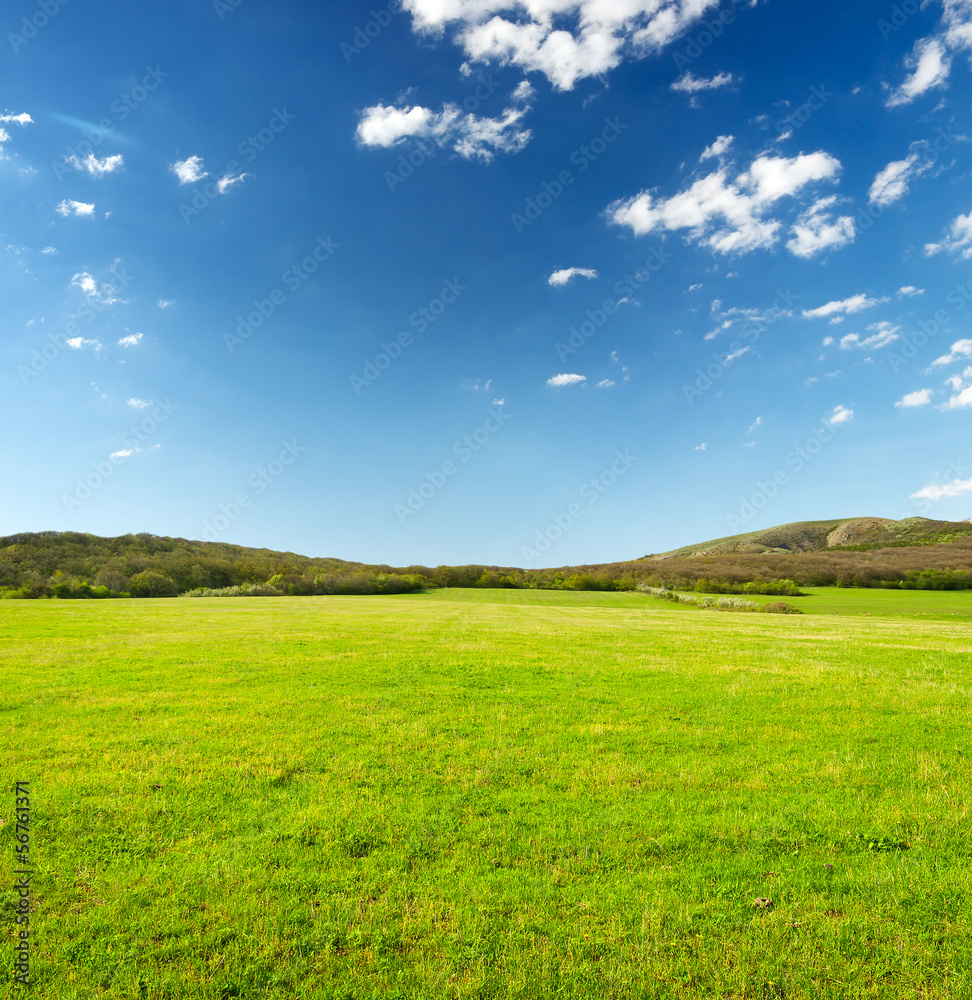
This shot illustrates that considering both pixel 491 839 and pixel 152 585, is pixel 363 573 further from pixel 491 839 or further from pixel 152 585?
pixel 491 839

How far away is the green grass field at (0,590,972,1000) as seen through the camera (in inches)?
195

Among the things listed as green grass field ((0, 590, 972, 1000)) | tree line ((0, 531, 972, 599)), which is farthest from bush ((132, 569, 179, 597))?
green grass field ((0, 590, 972, 1000))

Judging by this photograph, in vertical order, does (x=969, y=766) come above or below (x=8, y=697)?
below

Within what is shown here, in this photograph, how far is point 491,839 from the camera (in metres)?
7.05

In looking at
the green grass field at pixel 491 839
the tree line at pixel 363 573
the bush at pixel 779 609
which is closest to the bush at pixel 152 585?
the tree line at pixel 363 573

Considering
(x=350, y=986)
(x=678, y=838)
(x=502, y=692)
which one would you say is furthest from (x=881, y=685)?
(x=350, y=986)

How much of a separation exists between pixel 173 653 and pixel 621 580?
11609 cm

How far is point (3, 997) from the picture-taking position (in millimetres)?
4566

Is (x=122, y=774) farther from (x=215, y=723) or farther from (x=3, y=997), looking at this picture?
(x=3, y=997)

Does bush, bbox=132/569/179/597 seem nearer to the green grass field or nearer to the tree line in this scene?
the tree line

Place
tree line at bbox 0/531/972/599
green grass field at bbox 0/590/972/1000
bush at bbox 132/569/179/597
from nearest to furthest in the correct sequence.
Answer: green grass field at bbox 0/590/972/1000, bush at bbox 132/569/179/597, tree line at bbox 0/531/972/599

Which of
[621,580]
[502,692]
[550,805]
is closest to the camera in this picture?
[550,805]

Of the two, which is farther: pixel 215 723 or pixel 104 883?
pixel 215 723

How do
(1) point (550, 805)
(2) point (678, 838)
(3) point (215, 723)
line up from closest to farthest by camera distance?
(2) point (678, 838), (1) point (550, 805), (3) point (215, 723)
